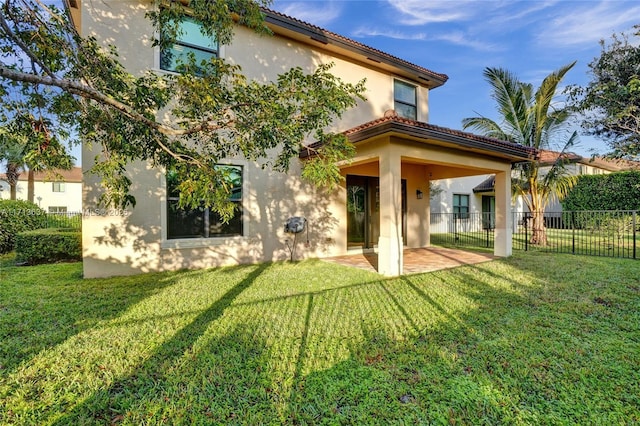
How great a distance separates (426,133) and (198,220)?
6.45m

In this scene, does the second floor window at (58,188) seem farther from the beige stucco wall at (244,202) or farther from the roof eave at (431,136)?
the roof eave at (431,136)

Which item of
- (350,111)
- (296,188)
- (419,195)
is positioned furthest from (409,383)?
(419,195)

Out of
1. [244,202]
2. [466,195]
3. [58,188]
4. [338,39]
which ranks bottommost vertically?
[244,202]

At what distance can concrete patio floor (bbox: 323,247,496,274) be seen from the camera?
8.44m

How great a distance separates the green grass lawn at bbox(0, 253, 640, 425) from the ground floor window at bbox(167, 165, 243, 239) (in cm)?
211

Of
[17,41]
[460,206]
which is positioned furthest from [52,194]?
[460,206]

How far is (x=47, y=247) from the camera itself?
30.1 ft

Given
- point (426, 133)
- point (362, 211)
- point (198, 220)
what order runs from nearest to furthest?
point (426, 133) → point (198, 220) → point (362, 211)

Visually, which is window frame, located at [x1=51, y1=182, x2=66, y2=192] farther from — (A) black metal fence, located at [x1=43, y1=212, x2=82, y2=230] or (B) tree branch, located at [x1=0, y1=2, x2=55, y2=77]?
(B) tree branch, located at [x1=0, y1=2, x2=55, y2=77]

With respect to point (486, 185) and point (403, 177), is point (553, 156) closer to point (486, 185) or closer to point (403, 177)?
point (403, 177)

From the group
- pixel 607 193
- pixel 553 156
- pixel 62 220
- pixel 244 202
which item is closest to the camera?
pixel 244 202

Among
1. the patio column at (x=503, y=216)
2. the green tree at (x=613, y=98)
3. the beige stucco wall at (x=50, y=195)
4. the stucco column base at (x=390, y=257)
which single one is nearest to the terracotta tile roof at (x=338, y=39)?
the green tree at (x=613, y=98)

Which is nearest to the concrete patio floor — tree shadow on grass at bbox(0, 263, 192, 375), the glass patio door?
the glass patio door

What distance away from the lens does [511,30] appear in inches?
431
